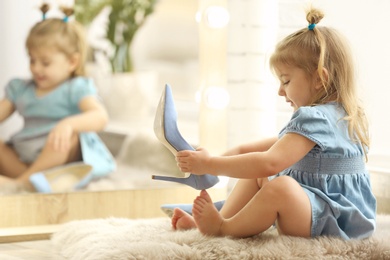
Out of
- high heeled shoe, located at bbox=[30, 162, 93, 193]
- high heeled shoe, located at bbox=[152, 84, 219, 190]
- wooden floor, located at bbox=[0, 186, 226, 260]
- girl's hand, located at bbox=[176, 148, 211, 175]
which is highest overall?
high heeled shoe, located at bbox=[152, 84, 219, 190]

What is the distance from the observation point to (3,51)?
84.7 inches

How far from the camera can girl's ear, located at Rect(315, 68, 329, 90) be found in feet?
5.30

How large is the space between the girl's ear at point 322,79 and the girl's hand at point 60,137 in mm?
907

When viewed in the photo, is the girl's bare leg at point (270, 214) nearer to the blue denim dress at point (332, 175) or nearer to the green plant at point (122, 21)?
the blue denim dress at point (332, 175)

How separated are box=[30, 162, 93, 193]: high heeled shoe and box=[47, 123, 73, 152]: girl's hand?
6 centimetres

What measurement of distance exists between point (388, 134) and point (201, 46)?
2.29 ft

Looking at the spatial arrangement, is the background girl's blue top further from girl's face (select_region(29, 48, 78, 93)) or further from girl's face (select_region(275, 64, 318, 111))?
girl's face (select_region(275, 64, 318, 111))

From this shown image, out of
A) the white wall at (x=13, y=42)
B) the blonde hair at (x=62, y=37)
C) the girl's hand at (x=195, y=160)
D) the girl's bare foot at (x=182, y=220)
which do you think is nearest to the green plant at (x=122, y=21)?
the blonde hair at (x=62, y=37)

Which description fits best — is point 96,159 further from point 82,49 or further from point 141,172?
point 82,49

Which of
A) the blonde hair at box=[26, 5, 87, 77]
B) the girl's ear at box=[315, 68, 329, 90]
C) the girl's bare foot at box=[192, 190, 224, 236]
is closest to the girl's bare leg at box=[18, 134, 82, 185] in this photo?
the blonde hair at box=[26, 5, 87, 77]

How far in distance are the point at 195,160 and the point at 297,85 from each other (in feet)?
1.01

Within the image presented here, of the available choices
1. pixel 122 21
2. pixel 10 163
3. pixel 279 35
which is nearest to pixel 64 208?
pixel 10 163

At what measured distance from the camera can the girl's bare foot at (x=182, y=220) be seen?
5.72 feet

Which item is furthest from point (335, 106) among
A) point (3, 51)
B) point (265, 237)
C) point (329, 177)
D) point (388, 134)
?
point (3, 51)
